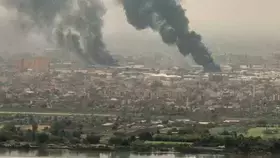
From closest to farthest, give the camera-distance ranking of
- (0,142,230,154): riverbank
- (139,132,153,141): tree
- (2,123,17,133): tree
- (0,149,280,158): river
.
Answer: (0,149,280,158): river → (0,142,230,154): riverbank → (139,132,153,141): tree → (2,123,17,133): tree

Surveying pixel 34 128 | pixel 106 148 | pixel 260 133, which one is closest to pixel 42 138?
pixel 34 128

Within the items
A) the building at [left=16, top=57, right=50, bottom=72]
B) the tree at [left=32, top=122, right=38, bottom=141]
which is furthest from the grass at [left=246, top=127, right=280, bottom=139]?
the building at [left=16, top=57, right=50, bottom=72]

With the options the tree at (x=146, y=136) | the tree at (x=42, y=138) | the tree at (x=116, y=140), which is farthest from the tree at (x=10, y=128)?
the tree at (x=146, y=136)

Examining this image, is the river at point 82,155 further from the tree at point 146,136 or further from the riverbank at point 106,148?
the tree at point 146,136

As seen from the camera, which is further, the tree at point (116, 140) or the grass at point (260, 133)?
the grass at point (260, 133)

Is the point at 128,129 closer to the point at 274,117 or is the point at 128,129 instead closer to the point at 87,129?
the point at 87,129

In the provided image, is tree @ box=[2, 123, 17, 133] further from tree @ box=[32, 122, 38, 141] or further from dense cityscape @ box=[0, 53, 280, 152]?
tree @ box=[32, 122, 38, 141]

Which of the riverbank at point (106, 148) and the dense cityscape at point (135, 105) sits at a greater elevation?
the dense cityscape at point (135, 105)

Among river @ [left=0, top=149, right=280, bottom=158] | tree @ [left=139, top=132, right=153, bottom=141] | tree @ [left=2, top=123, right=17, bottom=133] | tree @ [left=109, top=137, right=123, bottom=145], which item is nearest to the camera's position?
river @ [left=0, top=149, right=280, bottom=158]

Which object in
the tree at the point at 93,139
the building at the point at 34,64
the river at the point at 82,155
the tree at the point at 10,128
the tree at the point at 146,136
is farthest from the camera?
the building at the point at 34,64
